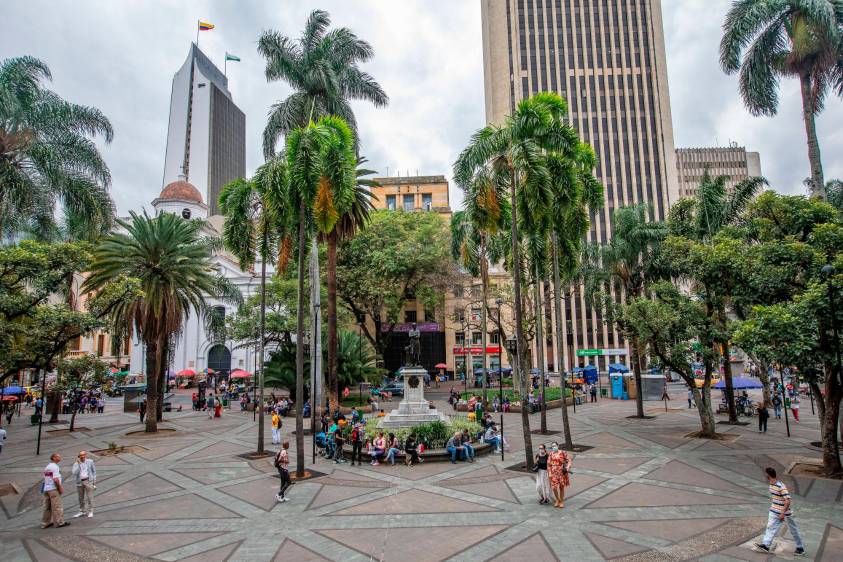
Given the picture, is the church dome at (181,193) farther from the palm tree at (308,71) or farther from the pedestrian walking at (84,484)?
the pedestrian walking at (84,484)

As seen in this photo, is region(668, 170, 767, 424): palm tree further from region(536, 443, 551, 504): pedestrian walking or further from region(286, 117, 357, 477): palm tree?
region(286, 117, 357, 477): palm tree

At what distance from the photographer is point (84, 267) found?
54.0ft

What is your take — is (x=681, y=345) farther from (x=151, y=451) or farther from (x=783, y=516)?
(x=151, y=451)

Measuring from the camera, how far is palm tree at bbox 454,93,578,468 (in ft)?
54.7

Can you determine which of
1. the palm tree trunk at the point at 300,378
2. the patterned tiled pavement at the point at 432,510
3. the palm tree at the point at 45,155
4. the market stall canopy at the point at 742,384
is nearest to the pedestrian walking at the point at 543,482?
the patterned tiled pavement at the point at 432,510

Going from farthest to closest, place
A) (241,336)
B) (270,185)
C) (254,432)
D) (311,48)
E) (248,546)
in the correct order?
(241,336) < (311,48) < (254,432) < (270,185) < (248,546)

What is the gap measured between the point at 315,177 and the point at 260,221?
16.2 ft

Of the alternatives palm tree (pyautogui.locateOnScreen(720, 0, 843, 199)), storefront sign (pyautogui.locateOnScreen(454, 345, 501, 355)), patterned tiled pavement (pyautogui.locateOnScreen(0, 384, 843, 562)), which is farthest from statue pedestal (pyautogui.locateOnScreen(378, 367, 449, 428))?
storefront sign (pyautogui.locateOnScreen(454, 345, 501, 355))

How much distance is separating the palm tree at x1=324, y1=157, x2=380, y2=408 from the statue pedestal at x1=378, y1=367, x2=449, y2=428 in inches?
214

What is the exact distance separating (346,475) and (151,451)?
31.0ft

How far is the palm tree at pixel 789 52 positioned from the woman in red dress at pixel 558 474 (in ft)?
44.9

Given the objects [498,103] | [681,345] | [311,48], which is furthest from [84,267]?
[498,103]

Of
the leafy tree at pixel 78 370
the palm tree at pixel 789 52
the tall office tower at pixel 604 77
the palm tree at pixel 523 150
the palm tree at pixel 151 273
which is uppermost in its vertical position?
the tall office tower at pixel 604 77

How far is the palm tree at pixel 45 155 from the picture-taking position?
17562 millimetres
